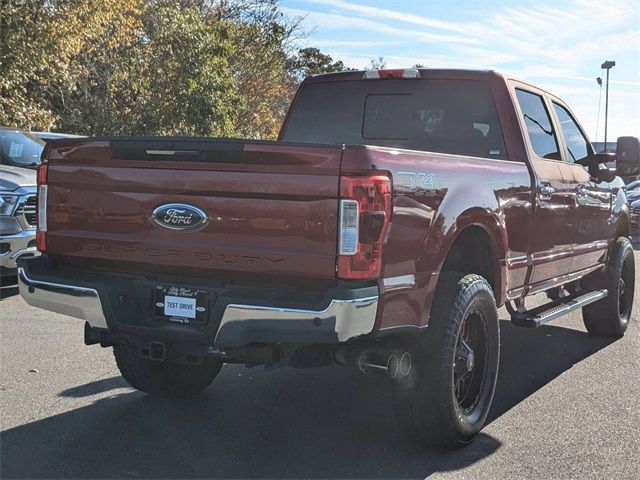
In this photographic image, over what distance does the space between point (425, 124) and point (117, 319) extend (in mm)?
2699

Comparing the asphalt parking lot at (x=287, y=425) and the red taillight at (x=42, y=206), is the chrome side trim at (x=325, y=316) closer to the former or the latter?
the asphalt parking lot at (x=287, y=425)

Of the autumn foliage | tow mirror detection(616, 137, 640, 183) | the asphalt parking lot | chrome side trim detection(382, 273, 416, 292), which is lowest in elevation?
the asphalt parking lot

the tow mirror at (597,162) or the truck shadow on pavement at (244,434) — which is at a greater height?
the tow mirror at (597,162)

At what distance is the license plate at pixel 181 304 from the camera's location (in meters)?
3.24

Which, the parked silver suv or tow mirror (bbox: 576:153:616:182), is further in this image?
the parked silver suv

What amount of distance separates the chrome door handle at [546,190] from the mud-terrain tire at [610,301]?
6.24ft

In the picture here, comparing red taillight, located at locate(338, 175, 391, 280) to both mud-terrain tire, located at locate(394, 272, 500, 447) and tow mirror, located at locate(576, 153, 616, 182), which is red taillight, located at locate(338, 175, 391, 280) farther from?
tow mirror, located at locate(576, 153, 616, 182)

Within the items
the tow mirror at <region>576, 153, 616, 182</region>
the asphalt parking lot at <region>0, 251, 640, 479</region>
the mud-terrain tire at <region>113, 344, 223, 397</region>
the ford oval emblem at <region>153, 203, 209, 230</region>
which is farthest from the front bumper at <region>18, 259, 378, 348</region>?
the tow mirror at <region>576, 153, 616, 182</region>

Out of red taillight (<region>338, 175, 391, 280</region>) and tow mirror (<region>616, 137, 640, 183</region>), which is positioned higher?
tow mirror (<region>616, 137, 640, 183</region>)

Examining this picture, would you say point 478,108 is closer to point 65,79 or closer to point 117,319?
point 117,319

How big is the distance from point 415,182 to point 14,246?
554 cm

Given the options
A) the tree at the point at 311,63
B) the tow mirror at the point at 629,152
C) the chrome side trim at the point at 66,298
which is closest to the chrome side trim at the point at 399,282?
the chrome side trim at the point at 66,298

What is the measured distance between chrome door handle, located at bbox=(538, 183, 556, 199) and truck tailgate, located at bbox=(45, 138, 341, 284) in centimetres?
215

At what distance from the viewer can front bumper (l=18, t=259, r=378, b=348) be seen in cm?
293
